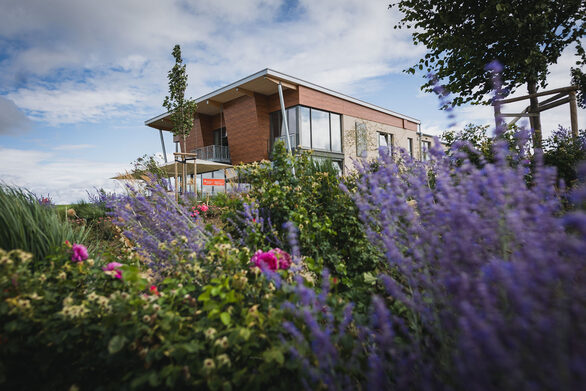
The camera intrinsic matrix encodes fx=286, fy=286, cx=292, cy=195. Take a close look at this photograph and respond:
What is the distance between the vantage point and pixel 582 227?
0.81m

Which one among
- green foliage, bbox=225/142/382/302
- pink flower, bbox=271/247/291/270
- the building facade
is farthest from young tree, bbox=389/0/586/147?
the building facade

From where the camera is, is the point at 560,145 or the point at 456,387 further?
the point at 560,145

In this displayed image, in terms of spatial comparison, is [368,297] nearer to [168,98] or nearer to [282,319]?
[282,319]

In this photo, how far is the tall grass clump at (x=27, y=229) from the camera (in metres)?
2.01

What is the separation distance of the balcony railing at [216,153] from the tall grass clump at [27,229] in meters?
16.6

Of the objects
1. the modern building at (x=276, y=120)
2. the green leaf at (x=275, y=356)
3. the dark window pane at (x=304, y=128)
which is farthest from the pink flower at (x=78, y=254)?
the dark window pane at (x=304, y=128)

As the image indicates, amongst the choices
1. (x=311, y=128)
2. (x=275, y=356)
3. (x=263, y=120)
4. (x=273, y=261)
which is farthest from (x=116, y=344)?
(x=263, y=120)

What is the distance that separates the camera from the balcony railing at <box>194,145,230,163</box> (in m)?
18.8

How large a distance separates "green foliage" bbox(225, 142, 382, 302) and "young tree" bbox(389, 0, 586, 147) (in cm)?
454

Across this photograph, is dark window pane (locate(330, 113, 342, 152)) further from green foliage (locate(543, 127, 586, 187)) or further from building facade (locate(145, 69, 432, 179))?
green foliage (locate(543, 127, 586, 187))

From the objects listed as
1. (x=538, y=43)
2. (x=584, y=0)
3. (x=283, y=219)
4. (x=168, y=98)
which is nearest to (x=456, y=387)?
(x=283, y=219)

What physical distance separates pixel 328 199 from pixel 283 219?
0.65 m

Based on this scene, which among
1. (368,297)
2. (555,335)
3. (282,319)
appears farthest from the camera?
(368,297)

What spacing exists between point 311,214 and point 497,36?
20.9 feet
